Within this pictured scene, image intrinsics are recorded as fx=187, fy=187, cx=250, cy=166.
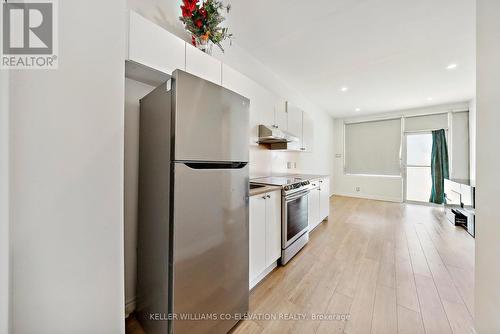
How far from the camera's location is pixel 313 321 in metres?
1.37

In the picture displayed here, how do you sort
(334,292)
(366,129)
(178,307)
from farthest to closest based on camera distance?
(366,129) < (334,292) < (178,307)

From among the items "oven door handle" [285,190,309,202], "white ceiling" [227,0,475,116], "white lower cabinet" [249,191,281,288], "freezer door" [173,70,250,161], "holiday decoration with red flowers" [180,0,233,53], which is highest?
"white ceiling" [227,0,475,116]

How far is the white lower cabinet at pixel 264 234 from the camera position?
1.61 meters

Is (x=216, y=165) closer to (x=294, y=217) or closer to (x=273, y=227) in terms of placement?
(x=273, y=227)

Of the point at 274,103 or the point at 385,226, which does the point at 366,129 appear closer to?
the point at 385,226

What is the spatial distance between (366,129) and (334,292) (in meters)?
5.67

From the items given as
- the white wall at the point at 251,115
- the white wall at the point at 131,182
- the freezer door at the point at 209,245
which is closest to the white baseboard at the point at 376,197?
the white wall at the point at 251,115

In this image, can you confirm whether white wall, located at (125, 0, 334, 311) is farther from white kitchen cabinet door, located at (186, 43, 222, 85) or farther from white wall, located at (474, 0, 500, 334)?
white wall, located at (474, 0, 500, 334)

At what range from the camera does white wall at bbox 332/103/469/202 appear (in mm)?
4948

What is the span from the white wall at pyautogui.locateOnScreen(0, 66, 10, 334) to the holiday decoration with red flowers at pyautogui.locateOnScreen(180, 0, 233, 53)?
4.28 feet

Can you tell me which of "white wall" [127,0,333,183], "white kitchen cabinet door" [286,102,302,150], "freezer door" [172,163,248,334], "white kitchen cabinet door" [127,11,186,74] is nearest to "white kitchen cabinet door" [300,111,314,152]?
"white kitchen cabinet door" [286,102,302,150]

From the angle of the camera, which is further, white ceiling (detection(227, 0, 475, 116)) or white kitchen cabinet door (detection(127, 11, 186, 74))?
white ceiling (detection(227, 0, 475, 116))

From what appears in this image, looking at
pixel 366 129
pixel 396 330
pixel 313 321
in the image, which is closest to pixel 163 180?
pixel 313 321

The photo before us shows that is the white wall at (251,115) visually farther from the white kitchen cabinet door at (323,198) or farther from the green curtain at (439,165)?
the green curtain at (439,165)
